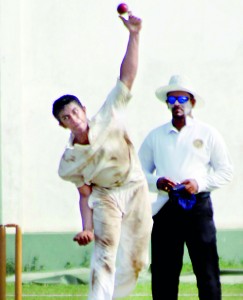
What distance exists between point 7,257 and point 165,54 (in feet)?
5.33

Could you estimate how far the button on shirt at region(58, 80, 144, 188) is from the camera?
32.1 feet

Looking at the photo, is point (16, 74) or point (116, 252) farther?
point (16, 74)

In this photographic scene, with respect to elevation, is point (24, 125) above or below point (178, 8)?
below

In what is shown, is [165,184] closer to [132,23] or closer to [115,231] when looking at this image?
[115,231]

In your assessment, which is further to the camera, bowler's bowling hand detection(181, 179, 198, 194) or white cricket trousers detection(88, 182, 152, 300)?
bowler's bowling hand detection(181, 179, 198, 194)

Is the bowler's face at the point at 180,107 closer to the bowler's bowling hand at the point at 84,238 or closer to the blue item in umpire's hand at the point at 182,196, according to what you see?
the blue item in umpire's hand at the point at 182,196

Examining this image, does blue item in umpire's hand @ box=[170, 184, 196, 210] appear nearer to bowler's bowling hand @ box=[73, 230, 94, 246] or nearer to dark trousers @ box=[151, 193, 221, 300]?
dark trousers @ box=[151, 193, 221, 300]

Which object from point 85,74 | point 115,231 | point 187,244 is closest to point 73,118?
point 115,231

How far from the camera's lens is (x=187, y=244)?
34.4 ft

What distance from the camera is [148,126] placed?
11.3 metres

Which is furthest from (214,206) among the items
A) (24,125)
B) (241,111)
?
(24,125)

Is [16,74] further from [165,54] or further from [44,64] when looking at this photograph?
[165,54]

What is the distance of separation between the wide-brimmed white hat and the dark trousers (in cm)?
61

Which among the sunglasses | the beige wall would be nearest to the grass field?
the beige wall
